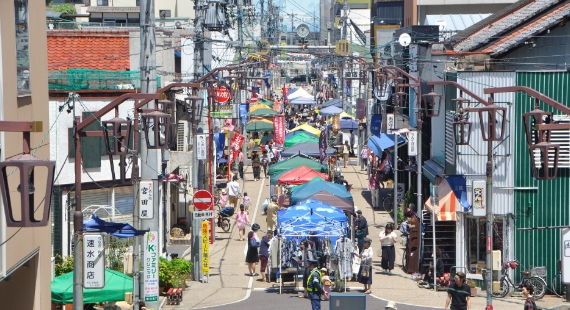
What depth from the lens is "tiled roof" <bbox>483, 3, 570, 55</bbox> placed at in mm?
25769

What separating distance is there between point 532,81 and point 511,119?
42.1 inches

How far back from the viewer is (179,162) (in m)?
30.1

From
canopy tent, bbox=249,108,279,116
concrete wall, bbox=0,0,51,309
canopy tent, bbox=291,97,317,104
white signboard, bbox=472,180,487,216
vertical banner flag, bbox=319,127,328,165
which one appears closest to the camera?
concrete wall, bbox=0,0,51,309

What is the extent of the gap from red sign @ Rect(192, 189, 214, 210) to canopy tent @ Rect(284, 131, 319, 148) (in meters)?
22.0

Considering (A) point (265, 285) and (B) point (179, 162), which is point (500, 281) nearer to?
(A) point (265, 285)

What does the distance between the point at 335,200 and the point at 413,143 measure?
3.51m

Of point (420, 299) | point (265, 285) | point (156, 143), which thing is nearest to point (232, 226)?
point (265, 285)

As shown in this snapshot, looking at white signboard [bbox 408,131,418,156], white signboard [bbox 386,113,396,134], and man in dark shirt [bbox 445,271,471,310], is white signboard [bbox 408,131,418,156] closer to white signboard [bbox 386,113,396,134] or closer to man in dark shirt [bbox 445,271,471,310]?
white signboard [bbox 386,113,396,134]

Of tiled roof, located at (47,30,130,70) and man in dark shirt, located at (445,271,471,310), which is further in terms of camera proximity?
tiled roof, located at (47,30,130,70)

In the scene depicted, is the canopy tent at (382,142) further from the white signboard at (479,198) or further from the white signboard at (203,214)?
the white signboard at (479,198)

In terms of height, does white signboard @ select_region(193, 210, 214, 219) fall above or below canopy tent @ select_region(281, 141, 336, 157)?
below

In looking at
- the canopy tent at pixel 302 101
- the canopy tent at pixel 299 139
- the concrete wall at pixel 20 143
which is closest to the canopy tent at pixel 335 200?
the concrete wall at pixel 20 143

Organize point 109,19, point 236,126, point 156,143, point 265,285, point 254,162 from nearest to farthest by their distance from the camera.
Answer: point 156,143, point 265,285, point 254,162, point 236,126, point 109,19

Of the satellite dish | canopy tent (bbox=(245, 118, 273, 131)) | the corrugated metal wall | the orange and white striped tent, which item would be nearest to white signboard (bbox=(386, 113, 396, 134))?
the satellite dish
